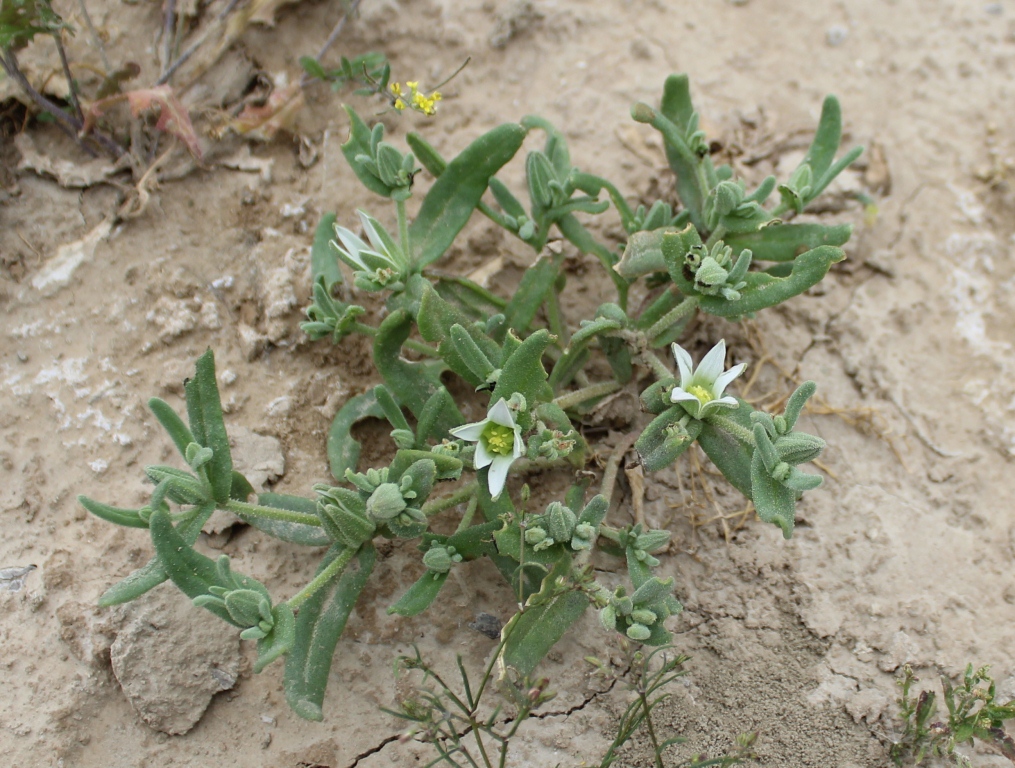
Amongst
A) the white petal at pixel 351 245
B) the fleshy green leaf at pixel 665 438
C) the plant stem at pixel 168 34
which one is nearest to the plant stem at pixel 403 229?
the white petal at pixel 351 245

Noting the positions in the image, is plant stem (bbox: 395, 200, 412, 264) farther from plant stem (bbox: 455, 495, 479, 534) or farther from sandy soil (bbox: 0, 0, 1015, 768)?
plant stem (bbox: 455, 495, 479, 534)

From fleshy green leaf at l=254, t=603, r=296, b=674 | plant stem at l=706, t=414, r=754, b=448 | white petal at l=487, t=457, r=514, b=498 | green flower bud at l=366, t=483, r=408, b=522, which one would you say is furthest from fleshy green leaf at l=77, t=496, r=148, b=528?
plant stem at l=706, t=414, r=754, b=448

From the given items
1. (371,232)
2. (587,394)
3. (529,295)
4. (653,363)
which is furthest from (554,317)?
(371,232)

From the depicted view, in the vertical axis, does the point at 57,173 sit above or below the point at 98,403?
above

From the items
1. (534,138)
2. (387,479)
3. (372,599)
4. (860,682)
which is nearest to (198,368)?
(387,479)

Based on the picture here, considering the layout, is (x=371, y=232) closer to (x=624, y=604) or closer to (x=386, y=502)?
(x=386, y=502)

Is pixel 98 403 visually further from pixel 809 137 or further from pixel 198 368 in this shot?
pixel 809 137
